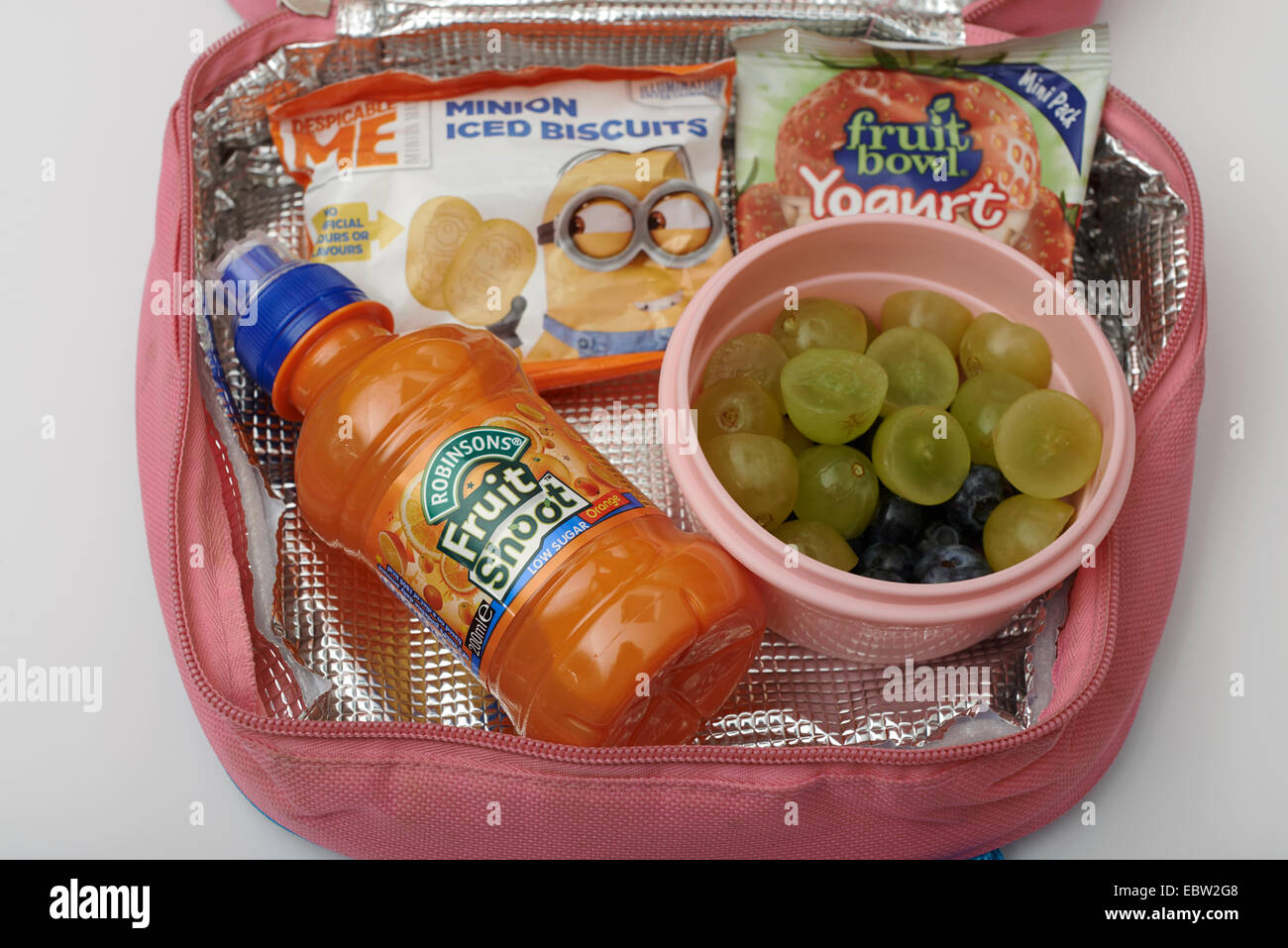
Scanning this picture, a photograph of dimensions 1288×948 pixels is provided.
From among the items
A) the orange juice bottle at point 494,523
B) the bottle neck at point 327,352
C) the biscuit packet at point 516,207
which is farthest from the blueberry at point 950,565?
the bottle neck at point 327,352

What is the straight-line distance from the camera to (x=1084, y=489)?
69 centimetres

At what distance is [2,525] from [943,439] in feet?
2.16

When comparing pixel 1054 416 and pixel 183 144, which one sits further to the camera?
pixel 183 144

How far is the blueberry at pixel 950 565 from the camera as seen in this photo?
0.68 m

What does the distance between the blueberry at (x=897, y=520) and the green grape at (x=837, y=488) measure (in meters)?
0.01

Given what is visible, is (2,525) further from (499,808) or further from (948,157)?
(948,157)

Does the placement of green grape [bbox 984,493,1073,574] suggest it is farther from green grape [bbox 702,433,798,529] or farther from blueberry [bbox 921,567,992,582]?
green grape [bbox 702,433,798,529]

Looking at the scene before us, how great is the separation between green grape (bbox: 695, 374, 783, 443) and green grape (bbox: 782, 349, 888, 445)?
2 centimetres

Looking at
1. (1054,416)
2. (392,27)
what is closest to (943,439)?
(1054,416)

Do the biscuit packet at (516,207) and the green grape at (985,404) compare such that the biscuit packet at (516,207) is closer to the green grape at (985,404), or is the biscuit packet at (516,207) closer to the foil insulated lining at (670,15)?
the foil insulated lining at (670,15)

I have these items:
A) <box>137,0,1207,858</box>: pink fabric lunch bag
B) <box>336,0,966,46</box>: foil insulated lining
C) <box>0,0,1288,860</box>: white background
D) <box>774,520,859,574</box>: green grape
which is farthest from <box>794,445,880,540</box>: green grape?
<box>336,0,966,46</box>: foil insulated lining

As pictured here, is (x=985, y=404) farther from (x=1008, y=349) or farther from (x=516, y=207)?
(x=516, y=207)

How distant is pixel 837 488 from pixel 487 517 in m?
0.21

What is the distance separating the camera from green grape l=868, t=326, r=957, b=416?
71 centimetres
